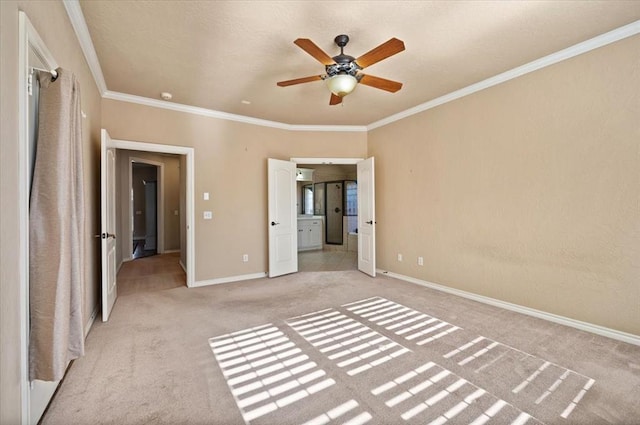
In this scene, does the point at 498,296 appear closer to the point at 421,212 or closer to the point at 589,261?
the point at 589,261

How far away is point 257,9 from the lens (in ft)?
7.28

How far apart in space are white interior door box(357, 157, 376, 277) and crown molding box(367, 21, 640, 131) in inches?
46.3

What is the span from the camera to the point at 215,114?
4.55 metres

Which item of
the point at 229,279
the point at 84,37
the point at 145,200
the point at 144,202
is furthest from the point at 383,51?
the point at 144,202

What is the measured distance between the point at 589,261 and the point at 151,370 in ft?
12.5

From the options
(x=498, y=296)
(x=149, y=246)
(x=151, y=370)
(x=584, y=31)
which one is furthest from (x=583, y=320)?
(x=149, y=246)

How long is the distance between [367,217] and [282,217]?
1463 mm

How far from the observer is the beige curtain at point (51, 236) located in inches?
59.0

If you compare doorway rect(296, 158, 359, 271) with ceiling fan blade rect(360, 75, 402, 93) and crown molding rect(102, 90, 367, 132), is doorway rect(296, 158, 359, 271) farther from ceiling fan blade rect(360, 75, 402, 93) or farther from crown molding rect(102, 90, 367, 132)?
ceiling fan blade rect(360, 75, 402, 93)

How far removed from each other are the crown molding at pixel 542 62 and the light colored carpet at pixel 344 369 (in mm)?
2591

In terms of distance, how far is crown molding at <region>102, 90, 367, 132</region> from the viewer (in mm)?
3857

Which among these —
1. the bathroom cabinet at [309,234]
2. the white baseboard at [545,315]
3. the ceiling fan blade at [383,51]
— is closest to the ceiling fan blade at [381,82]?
the ceiling fan blade at [383,51]

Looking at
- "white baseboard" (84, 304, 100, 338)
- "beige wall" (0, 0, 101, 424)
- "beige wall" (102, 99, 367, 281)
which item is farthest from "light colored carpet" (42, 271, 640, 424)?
"beige wall" (102, 99, 367, 281)

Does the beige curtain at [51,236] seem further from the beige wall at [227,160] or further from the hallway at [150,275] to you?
the hallway at [150,275]
